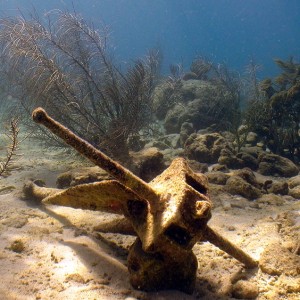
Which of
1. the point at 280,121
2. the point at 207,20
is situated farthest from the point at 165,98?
the point at 207,20

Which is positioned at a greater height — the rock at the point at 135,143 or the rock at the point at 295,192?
the rock at the point at 295,192

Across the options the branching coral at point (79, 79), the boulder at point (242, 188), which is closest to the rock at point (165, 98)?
the branching coral at point (79, 79)

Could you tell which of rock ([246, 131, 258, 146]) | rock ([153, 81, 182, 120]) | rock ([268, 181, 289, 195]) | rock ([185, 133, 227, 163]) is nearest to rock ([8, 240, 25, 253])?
rock ([268, 181, 289, 195])

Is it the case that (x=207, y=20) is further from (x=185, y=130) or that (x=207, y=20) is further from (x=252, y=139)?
(x=252, y=139)

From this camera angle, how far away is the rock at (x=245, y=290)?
3.16 meters

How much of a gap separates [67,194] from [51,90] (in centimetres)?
490

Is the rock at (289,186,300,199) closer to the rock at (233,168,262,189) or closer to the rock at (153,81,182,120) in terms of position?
the rock at (233,168,262,189)

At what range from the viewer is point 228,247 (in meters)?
3.44

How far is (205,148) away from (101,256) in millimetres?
5721

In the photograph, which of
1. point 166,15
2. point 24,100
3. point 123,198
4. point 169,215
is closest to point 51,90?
point 24,100

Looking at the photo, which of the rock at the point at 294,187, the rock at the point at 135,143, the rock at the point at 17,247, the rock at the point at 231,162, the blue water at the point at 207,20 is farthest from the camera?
the blue water at the point at 207,20

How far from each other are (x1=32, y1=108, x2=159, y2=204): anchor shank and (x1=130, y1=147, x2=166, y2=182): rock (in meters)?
3.99

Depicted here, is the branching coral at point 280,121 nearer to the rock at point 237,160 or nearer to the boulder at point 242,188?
the rock at point 237,160

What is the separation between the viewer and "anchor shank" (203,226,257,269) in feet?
10.9
